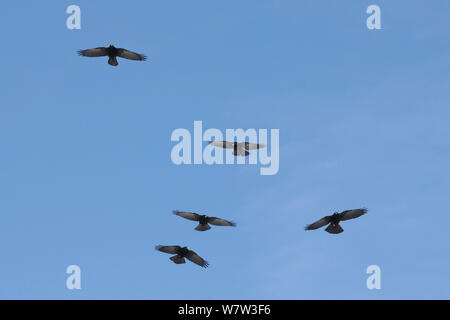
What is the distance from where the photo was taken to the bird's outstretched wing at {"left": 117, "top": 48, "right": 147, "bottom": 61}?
42406 millimetres

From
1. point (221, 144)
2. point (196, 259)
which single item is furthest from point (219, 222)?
point (221, 144)

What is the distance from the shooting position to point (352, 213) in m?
40.4

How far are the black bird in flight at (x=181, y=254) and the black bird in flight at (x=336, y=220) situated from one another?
16.3 ft

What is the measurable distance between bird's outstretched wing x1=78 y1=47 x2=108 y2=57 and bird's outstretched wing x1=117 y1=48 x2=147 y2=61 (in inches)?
25.4

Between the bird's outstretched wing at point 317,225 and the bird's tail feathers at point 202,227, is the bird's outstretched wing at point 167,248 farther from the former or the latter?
the bird's outstretched wing at point 317,225

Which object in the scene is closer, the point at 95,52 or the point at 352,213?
the point at 352,213

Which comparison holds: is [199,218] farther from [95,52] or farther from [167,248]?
[95,52]


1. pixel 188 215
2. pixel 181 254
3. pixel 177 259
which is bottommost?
pixel 177 259

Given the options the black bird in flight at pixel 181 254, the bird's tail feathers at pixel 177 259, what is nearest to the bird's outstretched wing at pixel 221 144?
the black bird in flight at pixel 181 254

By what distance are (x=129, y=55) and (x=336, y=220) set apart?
12204 mm

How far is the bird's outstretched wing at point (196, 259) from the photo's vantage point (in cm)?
4066

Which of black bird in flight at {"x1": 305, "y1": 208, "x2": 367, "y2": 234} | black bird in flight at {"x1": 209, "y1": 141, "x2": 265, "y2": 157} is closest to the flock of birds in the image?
black bird in flight at {"x1": 305, "y1": 208, "x2": 367, "y2": 234}
